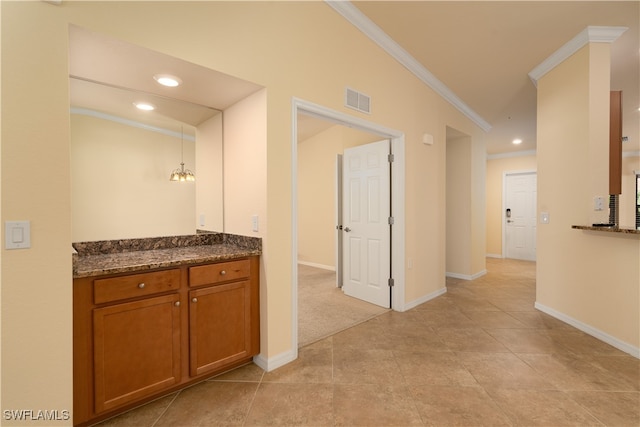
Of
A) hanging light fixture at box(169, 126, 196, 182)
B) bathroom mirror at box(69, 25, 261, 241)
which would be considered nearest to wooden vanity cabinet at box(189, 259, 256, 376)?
bathroom mirror at box(69, 25, 261, 241)

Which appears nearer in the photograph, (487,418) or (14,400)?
(14,400)

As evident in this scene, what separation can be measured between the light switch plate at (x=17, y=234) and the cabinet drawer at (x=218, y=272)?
81 centimetres

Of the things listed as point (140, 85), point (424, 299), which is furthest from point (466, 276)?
point (140, 85)

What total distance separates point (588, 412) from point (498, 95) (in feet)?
13.3

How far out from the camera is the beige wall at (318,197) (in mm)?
5922

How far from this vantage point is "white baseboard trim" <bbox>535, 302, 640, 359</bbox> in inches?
95.0

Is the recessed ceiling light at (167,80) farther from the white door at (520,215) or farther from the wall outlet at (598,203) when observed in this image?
the white door at (520,215)

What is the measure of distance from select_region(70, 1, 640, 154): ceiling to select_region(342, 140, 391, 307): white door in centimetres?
127

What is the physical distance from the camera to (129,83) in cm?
199

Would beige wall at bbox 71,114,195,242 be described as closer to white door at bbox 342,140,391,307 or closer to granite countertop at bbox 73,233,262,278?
granite countertop at bbox 73,233,262,278

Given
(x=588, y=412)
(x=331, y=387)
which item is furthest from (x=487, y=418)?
(x=331, y=387)

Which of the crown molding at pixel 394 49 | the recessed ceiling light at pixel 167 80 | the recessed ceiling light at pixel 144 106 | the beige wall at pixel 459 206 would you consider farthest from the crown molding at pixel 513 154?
the recessed ceiling light at pixel 144 106

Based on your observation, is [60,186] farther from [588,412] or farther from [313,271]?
[313,271]

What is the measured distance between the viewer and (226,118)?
254 centimetres
